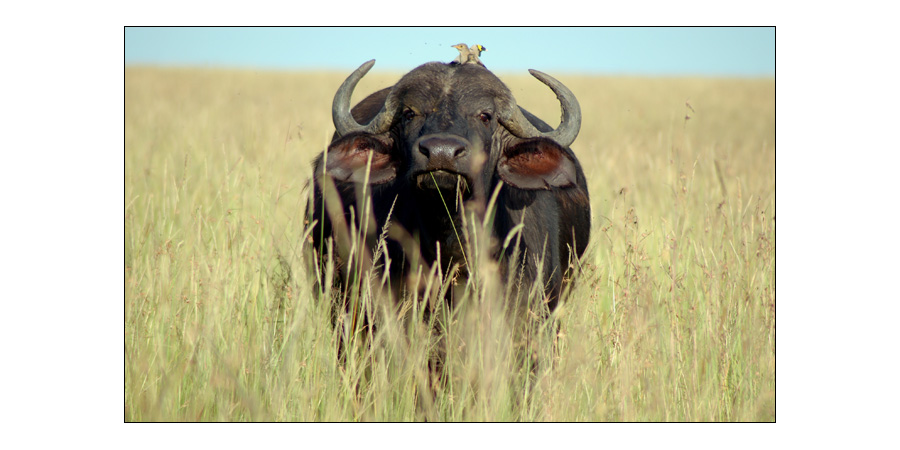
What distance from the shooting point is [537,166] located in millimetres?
3971

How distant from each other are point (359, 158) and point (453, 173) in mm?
702

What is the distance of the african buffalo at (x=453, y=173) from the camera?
3.86 m

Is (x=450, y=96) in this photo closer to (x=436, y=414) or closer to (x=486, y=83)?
(x=486, y=83)

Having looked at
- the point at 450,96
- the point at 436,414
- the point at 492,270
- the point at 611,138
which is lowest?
the point at 436,414

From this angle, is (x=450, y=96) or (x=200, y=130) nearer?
(x=450, y=96)

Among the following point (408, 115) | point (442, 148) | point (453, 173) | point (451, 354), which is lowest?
point (451, 354)

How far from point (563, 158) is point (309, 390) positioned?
176 centimetres

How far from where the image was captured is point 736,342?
3.97 meters

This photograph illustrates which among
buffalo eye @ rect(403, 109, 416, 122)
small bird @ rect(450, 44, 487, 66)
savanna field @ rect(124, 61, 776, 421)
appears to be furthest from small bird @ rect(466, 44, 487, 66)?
savanna field @ rect(124, 61, 776, 421)

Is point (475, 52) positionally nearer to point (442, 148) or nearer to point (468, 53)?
point (468, 53)

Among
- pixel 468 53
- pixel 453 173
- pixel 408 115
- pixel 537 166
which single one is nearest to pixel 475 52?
pixel 468 53

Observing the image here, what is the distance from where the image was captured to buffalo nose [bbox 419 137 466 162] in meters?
3.47
